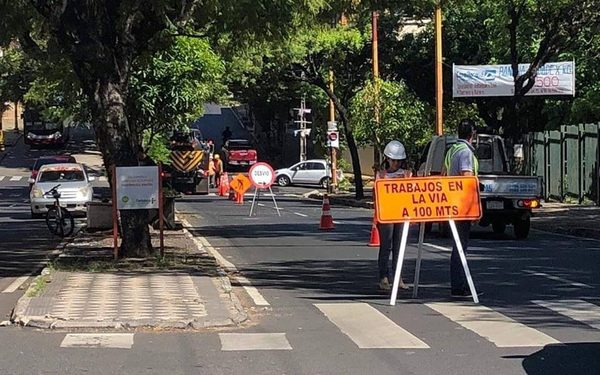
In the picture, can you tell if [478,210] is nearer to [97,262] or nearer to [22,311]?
[22,311]

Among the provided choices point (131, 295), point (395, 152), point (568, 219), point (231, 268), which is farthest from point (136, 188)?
point (568, 219)

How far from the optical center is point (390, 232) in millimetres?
12656

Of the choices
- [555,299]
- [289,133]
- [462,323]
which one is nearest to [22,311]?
[462,323]

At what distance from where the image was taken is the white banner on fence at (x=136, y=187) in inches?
626

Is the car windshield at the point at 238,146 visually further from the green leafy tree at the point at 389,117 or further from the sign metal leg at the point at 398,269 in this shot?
the sign metal leg at the point at 398,269

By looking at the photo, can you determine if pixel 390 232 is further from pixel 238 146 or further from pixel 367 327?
pixel 238 146

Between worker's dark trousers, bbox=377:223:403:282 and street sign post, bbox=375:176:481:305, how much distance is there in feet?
1.47

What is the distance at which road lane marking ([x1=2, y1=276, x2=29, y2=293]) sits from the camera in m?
13.8

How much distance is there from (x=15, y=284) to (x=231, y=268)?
3.42m

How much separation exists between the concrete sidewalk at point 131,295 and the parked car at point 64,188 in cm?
1107

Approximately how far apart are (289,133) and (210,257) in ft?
174

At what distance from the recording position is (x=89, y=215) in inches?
877

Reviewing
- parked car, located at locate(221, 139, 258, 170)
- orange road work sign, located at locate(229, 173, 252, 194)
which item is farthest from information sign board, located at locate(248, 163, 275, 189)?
parked car, located at locate(221, 139, 258, 170)

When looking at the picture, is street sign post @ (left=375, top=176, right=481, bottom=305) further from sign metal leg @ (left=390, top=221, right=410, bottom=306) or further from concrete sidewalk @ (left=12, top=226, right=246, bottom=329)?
concrete sidewalk @ (left=12, top=226, right=246, bottom=329)
